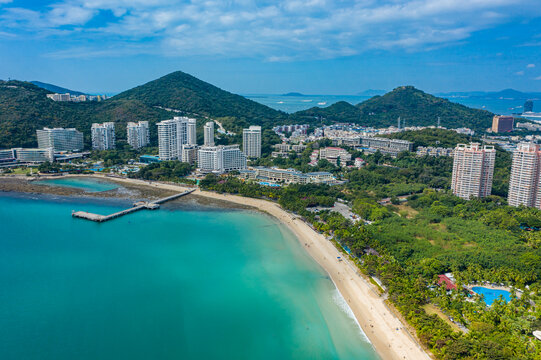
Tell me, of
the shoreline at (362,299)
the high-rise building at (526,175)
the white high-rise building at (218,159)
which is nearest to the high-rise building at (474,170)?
the high-rise building at (526,175)

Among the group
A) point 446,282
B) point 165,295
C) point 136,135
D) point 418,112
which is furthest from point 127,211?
point 418,112

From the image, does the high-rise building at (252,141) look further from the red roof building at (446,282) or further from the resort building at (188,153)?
the red roof building at (446,282)

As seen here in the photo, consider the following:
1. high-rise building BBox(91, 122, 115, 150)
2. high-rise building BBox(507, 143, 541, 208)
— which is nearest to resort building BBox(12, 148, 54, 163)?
high-rise building BBox(91, 122, 115, 150)

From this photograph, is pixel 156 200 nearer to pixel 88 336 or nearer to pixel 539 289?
pixel 88 336

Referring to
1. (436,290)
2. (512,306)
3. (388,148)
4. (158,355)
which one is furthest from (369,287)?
(388,148)

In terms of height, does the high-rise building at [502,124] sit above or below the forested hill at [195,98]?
below
